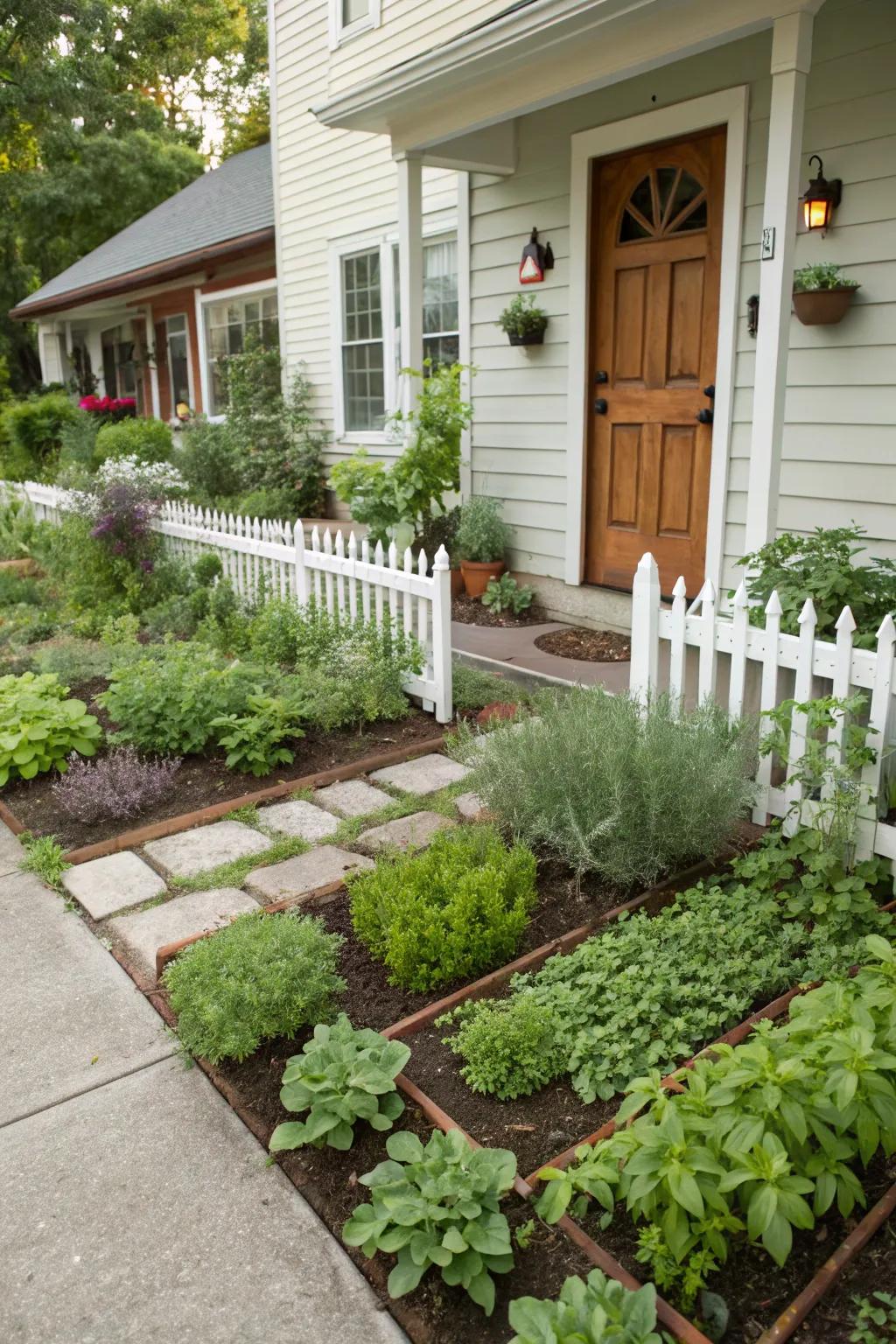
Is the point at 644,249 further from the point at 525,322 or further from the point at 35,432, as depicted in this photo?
the point at 35,432

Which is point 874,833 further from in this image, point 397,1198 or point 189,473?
point 189,473

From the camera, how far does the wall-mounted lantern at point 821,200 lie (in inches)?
194

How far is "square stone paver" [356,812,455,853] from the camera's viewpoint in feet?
12.1

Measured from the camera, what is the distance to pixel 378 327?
371 inches

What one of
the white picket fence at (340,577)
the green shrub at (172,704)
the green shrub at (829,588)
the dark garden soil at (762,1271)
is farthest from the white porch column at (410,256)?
the dark garden soil at (762,1271)

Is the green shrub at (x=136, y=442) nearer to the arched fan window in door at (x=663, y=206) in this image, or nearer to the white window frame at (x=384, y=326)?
the white window frame at (x=384, y=326)

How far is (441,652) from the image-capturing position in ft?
16.0

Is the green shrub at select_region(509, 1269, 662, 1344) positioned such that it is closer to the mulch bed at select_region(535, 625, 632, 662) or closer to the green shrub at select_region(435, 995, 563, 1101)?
the green shrub at select_region(435, 995, 563, 1101)

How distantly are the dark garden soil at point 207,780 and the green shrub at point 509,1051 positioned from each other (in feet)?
6.42

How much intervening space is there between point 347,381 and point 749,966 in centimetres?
825

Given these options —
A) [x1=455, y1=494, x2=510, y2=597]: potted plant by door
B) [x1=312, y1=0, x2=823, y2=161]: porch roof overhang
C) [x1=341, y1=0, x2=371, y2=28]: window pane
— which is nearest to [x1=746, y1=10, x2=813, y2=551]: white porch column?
[x1=312, y1=0, x2=823, y2=161]: porch roof overhang

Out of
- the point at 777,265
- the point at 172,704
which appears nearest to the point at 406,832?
the point at 172,704

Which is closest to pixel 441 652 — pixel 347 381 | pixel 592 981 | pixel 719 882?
pixel 719 882

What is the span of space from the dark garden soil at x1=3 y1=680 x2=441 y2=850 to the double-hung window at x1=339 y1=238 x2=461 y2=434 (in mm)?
4277
